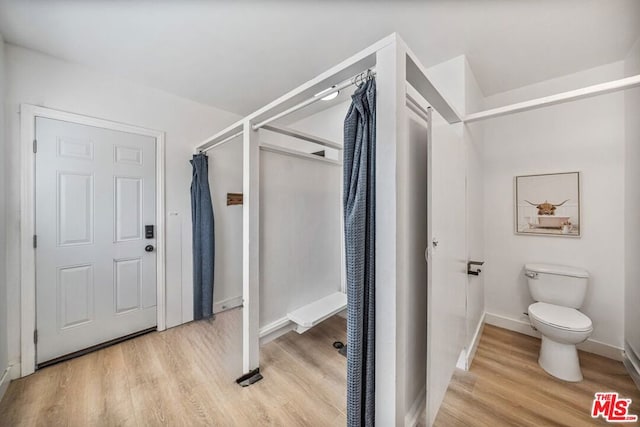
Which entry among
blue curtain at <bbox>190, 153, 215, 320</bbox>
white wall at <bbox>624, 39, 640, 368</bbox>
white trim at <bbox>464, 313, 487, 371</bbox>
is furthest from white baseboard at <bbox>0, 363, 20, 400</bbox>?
white wall at <bbox>624, 39, 640, 368</bbox>

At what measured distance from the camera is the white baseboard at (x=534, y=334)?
1.90 metres

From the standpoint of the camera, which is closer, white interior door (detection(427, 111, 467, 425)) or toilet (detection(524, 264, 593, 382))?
white interior door (detection(427, 111, 467, 425))

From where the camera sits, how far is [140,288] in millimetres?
2344

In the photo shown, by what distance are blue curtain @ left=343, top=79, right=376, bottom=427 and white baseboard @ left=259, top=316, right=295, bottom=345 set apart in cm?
101

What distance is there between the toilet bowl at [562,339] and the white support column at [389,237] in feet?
5.15

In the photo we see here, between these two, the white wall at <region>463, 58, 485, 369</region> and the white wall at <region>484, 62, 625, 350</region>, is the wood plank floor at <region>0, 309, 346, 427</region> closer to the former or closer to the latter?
the white wall at <region>463, 58, 485, 369</region>

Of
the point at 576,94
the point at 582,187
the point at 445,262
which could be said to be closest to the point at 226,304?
the point at 445,262

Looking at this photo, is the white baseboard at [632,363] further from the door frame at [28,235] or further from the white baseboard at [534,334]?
the door frame at [28,235]

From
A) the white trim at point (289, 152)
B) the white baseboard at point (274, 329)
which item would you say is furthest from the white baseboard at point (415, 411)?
the white trim at point (289, 152)

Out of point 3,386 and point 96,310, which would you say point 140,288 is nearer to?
point 96,310

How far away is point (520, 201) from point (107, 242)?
405cm

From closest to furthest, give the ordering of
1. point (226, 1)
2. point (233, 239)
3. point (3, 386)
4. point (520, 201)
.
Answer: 1. point (226, 1)
2. point (3, 386)
3. point (520, 201)
4. point (233, 239)

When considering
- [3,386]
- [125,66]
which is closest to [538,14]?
[125,66]

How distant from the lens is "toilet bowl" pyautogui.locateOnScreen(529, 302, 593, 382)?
5.27ft
